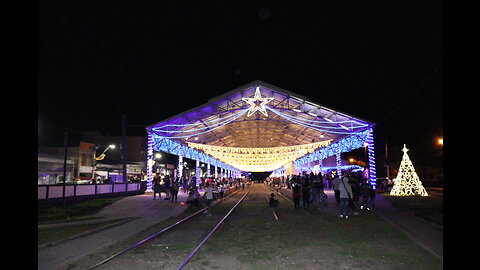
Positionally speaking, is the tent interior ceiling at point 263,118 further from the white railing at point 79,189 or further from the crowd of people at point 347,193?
the crowd of people at point 347,193

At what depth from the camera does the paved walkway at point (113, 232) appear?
7329 mm

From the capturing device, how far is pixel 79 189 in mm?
20016

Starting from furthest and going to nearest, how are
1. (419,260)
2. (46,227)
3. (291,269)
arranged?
(46,227)
(419,260)
(291,269)

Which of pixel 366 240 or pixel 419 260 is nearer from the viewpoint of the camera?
pixel 419 260

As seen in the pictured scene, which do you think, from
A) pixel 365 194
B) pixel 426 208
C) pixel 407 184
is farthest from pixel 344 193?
pixel 407 184

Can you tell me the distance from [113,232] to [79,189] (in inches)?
425

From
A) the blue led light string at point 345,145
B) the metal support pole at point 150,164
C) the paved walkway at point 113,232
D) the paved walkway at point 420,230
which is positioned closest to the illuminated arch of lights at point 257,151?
the blue led light string at point 345,145

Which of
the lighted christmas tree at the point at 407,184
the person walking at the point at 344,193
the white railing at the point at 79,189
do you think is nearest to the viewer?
the person walking at the point at 344,193

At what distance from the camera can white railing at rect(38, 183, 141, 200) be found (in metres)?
17.1

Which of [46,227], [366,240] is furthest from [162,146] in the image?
[366,240]

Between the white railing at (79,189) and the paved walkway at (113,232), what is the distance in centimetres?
234
